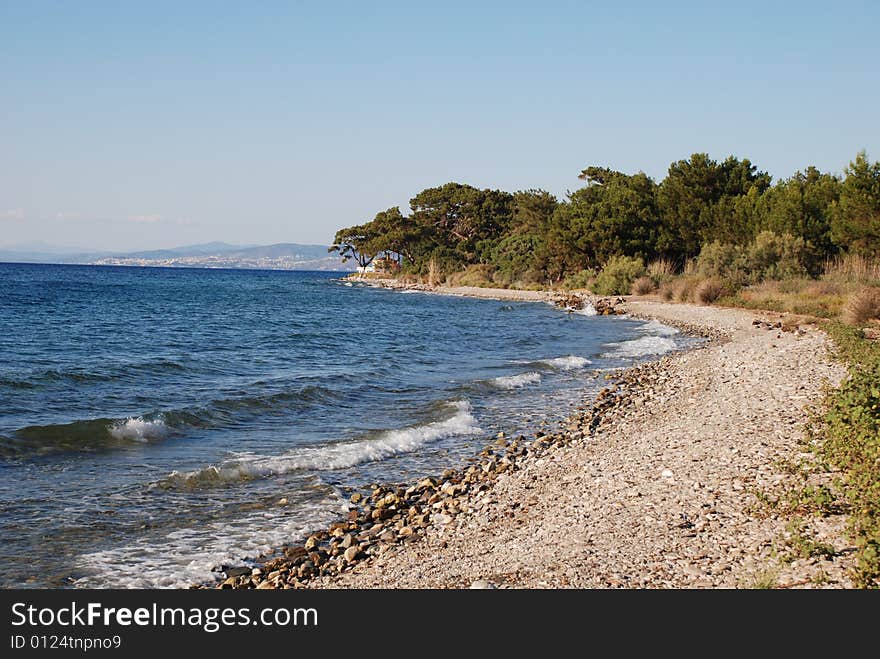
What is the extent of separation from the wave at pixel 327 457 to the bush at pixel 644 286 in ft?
119

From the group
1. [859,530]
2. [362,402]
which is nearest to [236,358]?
[362,402]

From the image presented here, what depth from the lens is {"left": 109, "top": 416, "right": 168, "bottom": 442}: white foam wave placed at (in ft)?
43.6

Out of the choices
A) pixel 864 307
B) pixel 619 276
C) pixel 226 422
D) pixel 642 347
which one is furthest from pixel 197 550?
pixel 619 276

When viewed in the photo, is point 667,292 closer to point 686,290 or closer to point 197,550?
point 686,290

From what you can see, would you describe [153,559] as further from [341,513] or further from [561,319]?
[561,319]

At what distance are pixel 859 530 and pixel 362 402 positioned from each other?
492 inches

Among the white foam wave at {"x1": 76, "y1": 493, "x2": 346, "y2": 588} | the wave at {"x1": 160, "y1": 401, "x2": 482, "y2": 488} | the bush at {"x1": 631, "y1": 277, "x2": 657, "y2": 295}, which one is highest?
the bush at {"x1": 631, "y1": 277, "x2": 657, "y2": 295}

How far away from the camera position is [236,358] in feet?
80.8

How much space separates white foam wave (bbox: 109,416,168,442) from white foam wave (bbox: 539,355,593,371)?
38.8 feet

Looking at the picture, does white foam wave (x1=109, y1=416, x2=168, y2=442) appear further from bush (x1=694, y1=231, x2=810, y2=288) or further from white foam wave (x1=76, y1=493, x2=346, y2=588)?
bush (x1=694, y1=231, x2=810, y2=288)

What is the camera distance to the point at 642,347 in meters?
25.4

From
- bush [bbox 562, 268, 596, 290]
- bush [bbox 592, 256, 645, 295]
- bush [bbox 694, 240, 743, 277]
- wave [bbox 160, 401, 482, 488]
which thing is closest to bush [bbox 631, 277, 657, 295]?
bush [bbox 592, 256, 645, 295]

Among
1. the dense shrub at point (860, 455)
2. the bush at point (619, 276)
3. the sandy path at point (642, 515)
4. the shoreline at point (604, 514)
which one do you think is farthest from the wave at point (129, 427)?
the bush at point (619, 276)

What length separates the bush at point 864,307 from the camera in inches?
896
